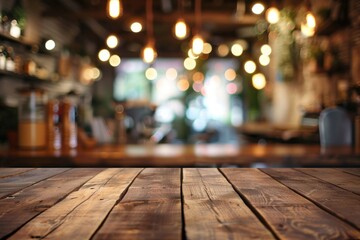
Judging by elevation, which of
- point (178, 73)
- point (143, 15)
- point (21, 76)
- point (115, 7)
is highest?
point (143, 15)

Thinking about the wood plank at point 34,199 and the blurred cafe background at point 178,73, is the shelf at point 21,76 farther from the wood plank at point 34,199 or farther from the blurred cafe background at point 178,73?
the wood plank at point 34,199

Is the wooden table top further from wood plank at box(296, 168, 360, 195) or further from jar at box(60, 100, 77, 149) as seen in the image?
jar at box(60, 100, 77, 149)

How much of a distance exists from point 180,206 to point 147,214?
5.1 inches

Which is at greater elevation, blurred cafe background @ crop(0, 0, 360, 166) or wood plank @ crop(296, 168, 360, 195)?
blurred cafe background @ crop(0, 0, 360, 166)

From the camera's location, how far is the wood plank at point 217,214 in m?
1.00

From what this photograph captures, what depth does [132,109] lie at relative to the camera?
957 centimetres

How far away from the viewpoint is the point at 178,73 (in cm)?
1827

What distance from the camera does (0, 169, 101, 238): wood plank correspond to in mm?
1126

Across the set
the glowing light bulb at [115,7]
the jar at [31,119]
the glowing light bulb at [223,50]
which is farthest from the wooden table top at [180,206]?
the glowing light bulb at [223,50]

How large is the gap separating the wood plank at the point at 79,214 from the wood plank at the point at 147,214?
32 millimetres

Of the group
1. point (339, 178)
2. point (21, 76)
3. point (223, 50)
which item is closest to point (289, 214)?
point (339, 178)

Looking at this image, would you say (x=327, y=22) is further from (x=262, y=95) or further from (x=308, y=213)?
(x=262, y=95)

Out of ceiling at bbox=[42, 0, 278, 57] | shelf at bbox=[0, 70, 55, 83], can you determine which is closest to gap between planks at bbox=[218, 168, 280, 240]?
shelf at bbox=[0, 70, 55, 83]

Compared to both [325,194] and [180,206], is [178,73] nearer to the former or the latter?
[325,194]
